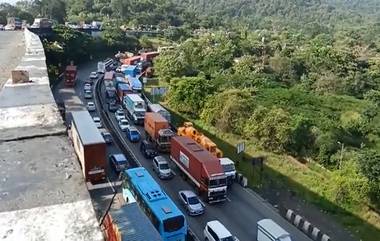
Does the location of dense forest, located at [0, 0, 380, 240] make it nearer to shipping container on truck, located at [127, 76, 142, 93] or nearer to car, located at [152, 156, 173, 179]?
shipping container on truck, located at [127, 76, 142, 93]

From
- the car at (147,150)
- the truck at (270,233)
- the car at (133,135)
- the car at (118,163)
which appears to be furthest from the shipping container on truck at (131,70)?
the truck at (270,233)

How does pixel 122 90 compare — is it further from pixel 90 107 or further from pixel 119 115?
pixel 119 115

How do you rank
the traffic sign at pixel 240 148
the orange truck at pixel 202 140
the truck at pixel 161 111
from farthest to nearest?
the truck at pixel 161 111 → the traffic sign at pixel 240 148 → the orange truck at pixel 202 140

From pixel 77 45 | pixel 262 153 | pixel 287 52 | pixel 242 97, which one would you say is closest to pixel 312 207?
pixel 262 153

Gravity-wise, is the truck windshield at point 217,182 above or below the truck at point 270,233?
above

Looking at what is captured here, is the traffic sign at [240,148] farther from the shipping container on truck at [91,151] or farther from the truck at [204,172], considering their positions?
the shipping container on truck at [91,151]

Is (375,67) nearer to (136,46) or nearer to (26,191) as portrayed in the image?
(136,46)

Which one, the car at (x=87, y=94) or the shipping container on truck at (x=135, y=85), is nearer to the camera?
the car at (x=87, y=94)
